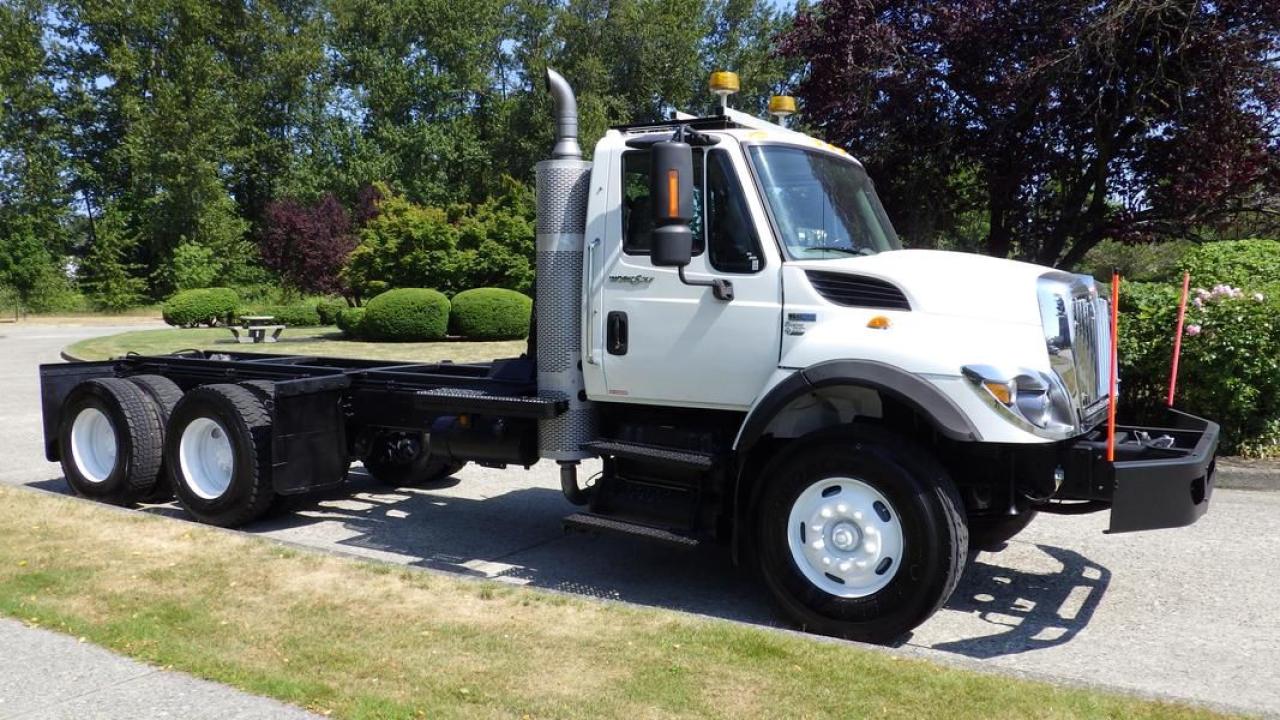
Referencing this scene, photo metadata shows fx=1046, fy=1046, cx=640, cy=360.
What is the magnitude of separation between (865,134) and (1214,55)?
4.51m

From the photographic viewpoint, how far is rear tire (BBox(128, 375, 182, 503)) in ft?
26.8

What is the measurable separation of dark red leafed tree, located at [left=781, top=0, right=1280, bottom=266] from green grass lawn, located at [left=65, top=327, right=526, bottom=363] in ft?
23.9

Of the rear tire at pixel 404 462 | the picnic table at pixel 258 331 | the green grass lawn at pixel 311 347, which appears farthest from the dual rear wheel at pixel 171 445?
the picnic table at pixel 258 331

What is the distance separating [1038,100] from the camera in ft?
46.3

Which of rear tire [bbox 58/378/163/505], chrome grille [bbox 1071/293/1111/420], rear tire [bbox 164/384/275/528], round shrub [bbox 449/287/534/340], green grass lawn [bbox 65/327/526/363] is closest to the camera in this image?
chrome grille [bbox 1071/293/1111/420]

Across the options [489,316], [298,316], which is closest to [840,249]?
[489,316]

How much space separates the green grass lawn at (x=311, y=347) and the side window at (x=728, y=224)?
36.7 ft

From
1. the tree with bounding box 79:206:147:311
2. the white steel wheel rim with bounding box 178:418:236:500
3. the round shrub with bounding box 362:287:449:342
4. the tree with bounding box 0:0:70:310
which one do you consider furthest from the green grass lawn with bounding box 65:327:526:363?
the tree with bounding box 0:0:70:310

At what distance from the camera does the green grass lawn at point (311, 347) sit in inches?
778

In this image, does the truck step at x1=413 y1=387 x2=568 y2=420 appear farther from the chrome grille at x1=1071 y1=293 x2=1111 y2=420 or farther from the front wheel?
the chrome grille at x1=1071 y1=293 x2=1111 y2=420

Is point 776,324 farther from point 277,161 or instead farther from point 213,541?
point 277,161

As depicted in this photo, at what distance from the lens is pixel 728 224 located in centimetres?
570

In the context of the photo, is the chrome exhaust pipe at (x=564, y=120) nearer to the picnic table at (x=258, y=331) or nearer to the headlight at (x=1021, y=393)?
the headlight at (x=1021, y=393)

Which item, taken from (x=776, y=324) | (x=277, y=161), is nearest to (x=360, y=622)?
(x=776, y=324)
